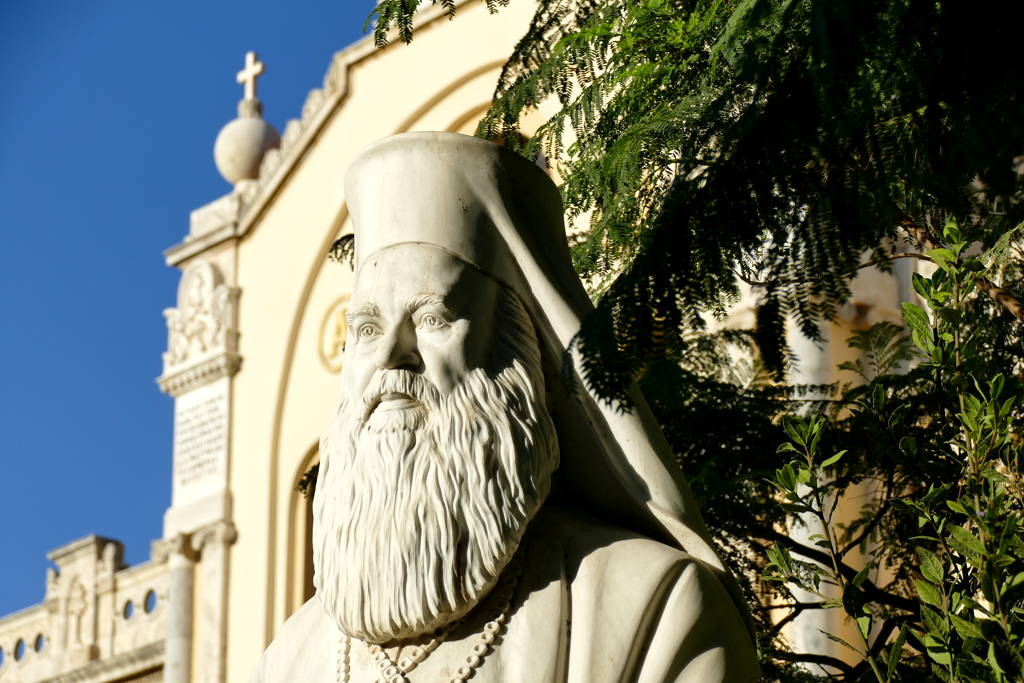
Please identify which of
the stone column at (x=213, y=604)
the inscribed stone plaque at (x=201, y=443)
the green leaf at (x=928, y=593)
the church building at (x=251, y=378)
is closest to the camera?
the green leaf at (x=928, y=593)

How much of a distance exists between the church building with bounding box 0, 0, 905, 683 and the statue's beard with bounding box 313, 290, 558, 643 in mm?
9942

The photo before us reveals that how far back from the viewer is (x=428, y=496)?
2.55m

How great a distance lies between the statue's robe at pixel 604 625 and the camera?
96.0 inches

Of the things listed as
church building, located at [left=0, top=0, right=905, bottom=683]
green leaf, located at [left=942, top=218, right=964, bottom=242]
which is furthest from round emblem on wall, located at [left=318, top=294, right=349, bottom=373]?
green leaf, located at [left=942, top=218, right=964, bottom=242]

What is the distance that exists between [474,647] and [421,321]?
2.01 feet

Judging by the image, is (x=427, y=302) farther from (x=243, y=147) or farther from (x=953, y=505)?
(x=243, y=147)

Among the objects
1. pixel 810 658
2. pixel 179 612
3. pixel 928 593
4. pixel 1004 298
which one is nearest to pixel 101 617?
pixel 179 612

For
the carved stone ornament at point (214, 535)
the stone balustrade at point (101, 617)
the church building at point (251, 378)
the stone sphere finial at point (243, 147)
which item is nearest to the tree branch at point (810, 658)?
the church building at point (251, 378)

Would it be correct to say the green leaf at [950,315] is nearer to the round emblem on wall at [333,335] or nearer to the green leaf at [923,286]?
the green leaf at [923,286]

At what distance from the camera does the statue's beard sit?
250 cm

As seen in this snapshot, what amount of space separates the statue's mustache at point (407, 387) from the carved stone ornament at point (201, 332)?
1227cm

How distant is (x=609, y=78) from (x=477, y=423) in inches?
82.1

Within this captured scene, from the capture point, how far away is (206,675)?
13992 millimetres

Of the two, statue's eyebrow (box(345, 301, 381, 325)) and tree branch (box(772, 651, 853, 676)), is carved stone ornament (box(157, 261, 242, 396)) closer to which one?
tree branch (box(772, 651, 853, 676))
